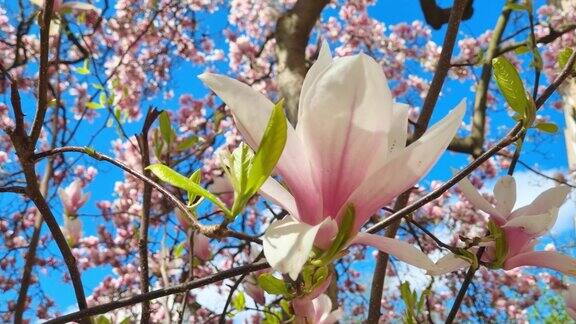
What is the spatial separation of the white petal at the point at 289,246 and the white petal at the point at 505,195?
1.33ft

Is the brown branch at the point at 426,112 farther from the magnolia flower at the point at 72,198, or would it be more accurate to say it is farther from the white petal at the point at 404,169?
the magnolia flower at the point at 72,198

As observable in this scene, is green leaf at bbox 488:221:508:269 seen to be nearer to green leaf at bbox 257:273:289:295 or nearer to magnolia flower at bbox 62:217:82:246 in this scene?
green leaf at bbox 257:273:289:295

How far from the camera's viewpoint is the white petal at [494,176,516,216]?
2.36 ft

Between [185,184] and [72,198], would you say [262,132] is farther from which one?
[72,198]

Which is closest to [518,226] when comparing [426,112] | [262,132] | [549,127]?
[549,127]

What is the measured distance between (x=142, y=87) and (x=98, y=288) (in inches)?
76.5

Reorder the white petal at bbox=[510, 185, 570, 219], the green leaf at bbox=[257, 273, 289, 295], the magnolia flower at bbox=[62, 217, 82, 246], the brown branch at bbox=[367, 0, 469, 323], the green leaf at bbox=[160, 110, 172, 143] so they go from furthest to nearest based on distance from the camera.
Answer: the magnolia flower at bbox=[62, 217, 82, 246], the brown branch at bbox=[367, 0, 469, 323], the green leaf at bbox=[160, 110, 172, 143], the white petal at bbox=[510, 185, 570, 219], the green leaf at bbox=[257, 273, 289, 295]

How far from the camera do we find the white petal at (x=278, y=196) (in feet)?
1.54

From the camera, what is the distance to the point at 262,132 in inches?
17.3

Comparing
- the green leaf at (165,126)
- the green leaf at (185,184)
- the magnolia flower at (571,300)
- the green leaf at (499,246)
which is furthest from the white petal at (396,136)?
the magnolia flower at (571,300)

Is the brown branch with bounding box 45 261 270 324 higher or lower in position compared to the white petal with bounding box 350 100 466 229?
lower

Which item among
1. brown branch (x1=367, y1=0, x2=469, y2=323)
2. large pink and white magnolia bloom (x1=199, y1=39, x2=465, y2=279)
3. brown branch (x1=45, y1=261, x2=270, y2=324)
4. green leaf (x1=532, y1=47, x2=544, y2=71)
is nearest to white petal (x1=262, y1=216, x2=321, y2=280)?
large pink and white magnolia bloom (x1=199, y1=39, x2=465, y2=279)

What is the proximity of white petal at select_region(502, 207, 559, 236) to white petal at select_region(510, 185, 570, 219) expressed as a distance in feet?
0.19

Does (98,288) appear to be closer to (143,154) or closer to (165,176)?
(143,154)
